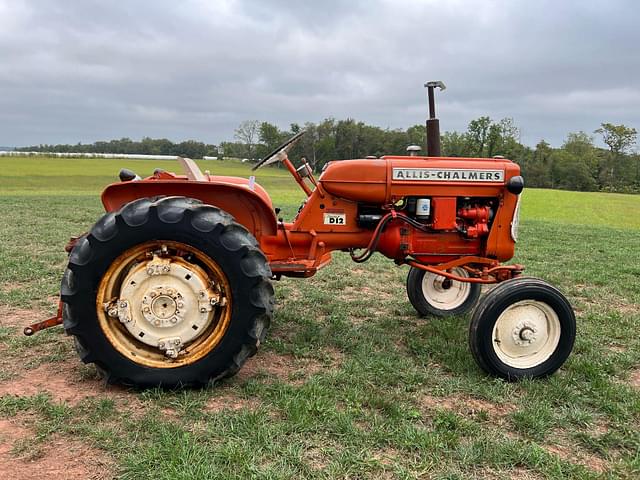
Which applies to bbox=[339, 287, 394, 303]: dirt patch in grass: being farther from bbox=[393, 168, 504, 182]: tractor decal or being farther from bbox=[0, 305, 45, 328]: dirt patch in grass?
bbox=[0, 305, 45, 328]: dirt patch in grass

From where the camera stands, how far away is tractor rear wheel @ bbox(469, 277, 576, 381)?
11.3 ft

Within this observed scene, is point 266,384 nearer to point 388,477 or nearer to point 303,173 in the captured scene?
point 388,477

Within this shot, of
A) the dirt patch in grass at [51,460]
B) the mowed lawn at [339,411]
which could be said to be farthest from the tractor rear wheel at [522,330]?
the dirt patch in grass at [51,460]

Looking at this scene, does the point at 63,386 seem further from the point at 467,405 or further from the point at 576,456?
the point at 576,456

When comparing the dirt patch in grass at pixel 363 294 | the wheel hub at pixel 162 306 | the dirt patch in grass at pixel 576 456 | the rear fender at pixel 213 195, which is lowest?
the dirt patch in grass at pixel 576 456

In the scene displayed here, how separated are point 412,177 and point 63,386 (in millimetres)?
2871

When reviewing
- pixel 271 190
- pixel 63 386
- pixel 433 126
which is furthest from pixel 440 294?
pixel 271 190

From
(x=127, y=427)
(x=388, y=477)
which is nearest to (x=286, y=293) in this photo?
(x=127, y=427)

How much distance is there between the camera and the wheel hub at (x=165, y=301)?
319cm

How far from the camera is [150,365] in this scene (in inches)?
125

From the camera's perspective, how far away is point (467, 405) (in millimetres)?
3148

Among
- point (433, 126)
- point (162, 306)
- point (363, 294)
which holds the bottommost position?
point (363, 294)

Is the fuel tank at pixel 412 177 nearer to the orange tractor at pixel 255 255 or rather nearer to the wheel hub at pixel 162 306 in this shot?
the orange tractor at pixel 255 255

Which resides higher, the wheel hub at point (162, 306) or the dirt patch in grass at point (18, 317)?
the wheel hub at point (162, 306)
